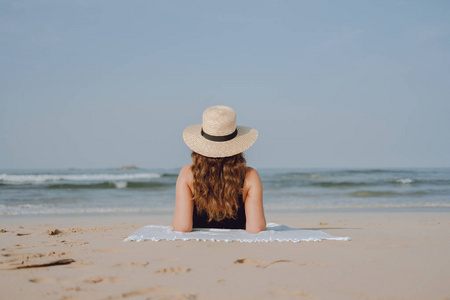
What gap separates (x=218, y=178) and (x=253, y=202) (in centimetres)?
41

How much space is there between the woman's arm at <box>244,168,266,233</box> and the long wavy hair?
0.08m

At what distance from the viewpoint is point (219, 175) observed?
377 centimetres

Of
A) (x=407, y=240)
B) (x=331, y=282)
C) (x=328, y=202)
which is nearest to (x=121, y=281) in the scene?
(x=331, y=282)

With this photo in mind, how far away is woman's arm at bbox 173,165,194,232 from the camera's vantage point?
3.83m

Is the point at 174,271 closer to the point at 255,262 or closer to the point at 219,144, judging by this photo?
the point at 255,262

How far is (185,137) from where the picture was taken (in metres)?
3.81

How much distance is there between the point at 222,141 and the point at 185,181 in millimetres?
527

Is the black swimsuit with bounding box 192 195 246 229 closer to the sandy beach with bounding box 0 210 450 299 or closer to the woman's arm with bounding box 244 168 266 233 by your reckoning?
the woman's arm with bounding box 244 168 266 233

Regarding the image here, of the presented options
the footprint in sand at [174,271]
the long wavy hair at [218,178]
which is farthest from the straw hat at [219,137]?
the footprint in sand at [174,271]

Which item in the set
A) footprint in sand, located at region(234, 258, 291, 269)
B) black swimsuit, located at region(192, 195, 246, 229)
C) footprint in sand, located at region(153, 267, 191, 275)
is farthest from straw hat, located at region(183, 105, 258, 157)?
footprint in sand, located at region(153, 267, 191, 275)

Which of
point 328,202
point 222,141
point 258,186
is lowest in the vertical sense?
point 328,202

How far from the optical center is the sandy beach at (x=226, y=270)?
2.29 meters

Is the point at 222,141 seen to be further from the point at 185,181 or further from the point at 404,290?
the point at 404,290

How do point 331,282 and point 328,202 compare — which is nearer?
point 331,282
